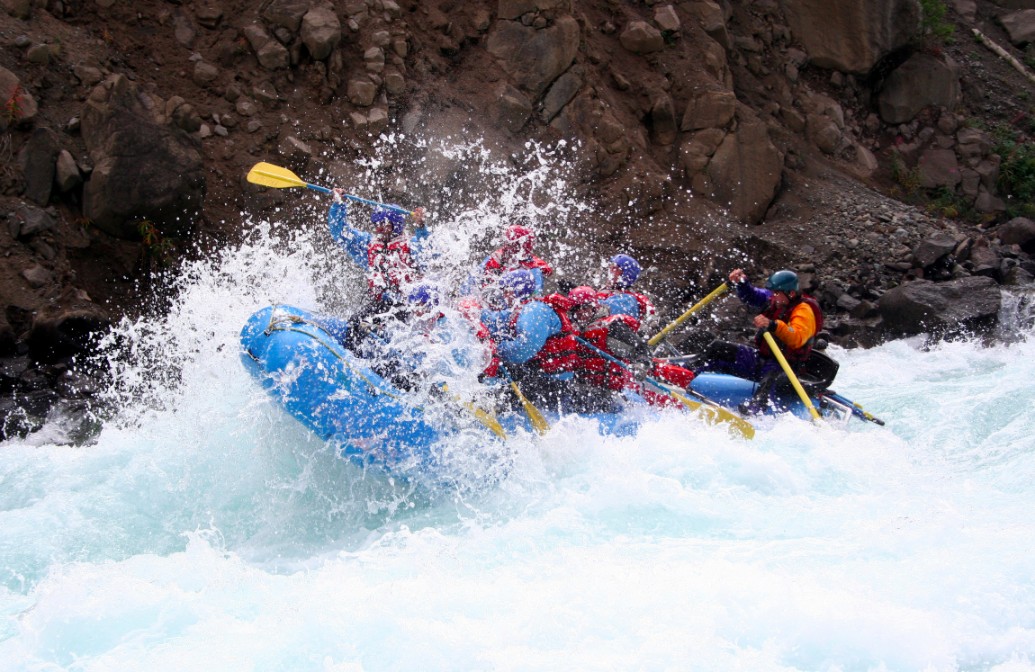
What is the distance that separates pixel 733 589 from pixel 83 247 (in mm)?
6592

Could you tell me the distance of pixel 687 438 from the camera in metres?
5.79

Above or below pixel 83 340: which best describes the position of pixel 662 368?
above

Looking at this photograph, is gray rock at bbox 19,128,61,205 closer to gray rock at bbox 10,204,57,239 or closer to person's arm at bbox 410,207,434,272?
gray rock at bbox 10,204,57,239

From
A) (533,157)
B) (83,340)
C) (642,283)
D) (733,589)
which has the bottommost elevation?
(83,340)

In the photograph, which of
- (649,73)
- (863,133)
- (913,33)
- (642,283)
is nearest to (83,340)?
(642,283)

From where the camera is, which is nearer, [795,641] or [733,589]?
[795,641]

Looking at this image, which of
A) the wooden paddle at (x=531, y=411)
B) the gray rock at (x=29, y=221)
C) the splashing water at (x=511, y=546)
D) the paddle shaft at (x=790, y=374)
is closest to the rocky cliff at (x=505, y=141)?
the gray rock at (x=29, y=221)

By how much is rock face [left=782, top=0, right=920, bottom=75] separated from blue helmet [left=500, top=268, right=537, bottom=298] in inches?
365

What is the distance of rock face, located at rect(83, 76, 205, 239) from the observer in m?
8.02

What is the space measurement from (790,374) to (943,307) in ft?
14.5

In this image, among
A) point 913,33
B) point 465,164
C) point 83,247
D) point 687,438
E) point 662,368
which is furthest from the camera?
point 913,33

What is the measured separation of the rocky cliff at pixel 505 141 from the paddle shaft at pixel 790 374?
3.30 meters

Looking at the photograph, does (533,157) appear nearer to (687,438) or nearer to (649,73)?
(649,73)

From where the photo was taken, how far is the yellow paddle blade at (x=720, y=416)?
6152 millimetres
